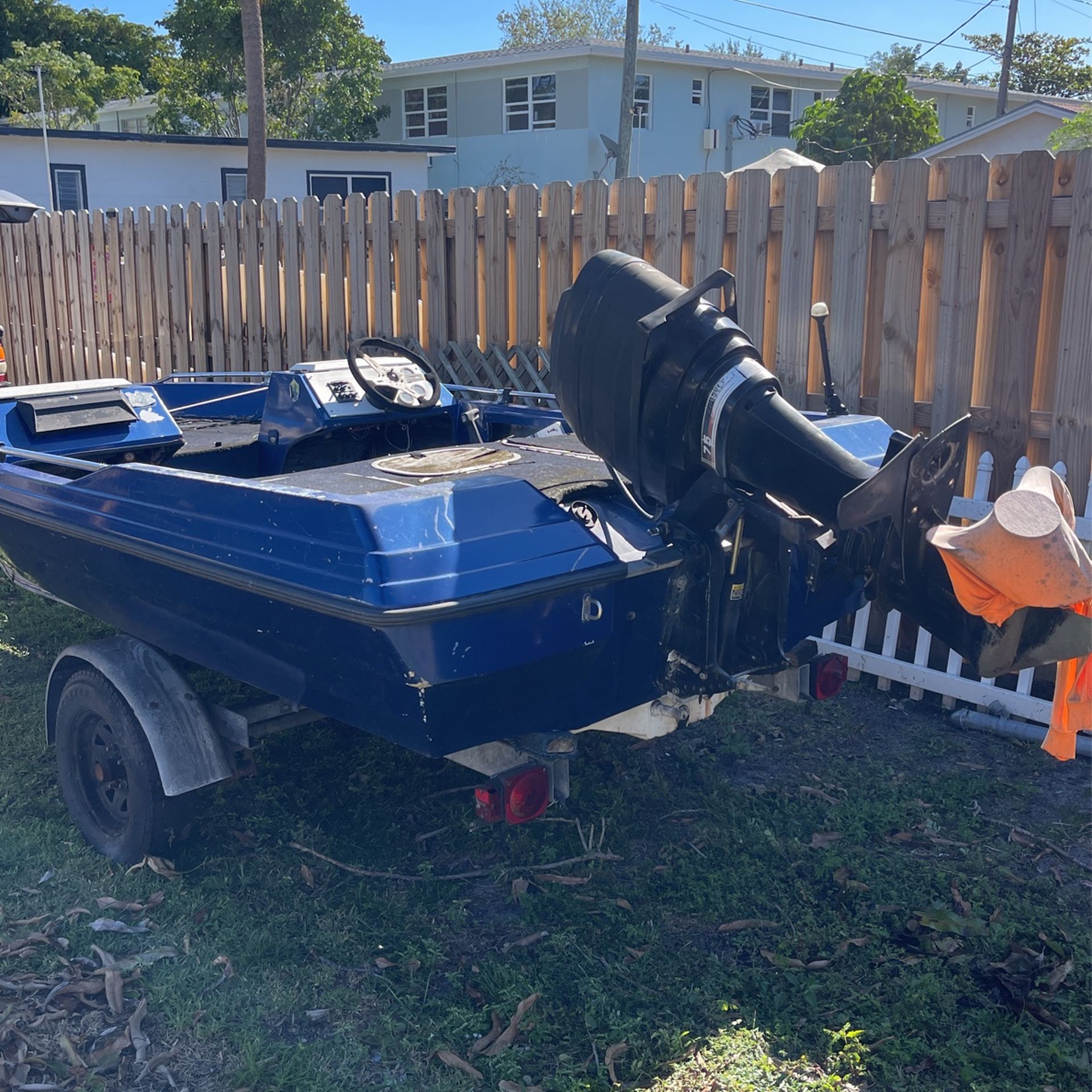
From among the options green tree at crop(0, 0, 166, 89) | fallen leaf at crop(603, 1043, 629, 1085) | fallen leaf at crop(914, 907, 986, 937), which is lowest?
fallen leaf at crop(603, 1043, 629, 1085)

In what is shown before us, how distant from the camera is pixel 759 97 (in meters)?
32.0

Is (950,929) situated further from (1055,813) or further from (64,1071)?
(64,1071)

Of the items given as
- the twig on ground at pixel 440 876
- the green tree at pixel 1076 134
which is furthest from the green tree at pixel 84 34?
the twig on ground at pixel 440 876

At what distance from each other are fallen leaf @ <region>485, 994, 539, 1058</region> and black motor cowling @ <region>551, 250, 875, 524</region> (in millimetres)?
1371

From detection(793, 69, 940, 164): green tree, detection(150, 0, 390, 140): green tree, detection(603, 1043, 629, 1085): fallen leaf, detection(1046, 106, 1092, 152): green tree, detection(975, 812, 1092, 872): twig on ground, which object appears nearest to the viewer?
detection(603, 1043, 629, 1085): fallen leaf

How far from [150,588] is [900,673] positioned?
129 inches

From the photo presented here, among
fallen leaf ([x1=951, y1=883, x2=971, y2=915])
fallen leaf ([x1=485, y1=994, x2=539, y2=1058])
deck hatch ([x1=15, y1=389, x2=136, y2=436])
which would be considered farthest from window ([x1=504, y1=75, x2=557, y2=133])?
fallen leaf ([x1=485, y1=994, x2=539, y2=1058])

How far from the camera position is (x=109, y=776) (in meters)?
3.69

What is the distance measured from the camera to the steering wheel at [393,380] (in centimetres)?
468

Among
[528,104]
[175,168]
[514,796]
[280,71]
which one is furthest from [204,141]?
[514,796]

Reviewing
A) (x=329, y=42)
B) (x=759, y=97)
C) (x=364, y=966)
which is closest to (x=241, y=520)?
(x=364, y=966)

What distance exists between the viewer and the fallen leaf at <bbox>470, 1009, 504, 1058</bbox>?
2.83 meters

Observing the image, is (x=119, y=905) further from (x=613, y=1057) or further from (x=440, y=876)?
(x=613, y=1057)

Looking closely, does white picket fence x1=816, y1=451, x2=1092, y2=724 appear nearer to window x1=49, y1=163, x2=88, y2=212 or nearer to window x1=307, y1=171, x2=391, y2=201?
window x1=49, y1=163, x2=88, y2=212
